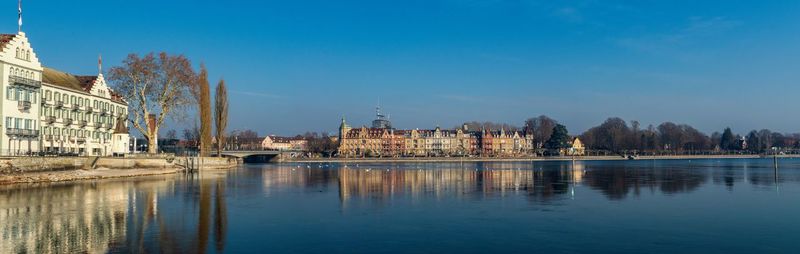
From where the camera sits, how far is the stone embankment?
5000cm

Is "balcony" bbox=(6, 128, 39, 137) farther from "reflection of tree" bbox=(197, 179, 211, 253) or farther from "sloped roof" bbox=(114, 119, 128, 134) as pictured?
"reflection of tree" bbox=(197, 179, 211, 253)

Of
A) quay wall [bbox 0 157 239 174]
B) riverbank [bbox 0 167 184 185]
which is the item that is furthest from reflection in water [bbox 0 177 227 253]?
quay wall [bbox 0 157 239 174]

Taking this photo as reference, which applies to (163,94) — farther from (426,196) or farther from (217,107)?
Result: (426,196)

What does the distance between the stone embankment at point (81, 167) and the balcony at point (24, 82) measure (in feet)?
25.9

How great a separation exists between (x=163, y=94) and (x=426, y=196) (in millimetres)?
47117

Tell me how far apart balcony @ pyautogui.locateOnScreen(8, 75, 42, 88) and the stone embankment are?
7.88m

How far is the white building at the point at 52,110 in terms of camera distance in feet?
184

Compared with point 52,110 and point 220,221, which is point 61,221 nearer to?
point 220,221

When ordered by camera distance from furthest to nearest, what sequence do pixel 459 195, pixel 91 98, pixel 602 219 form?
pixel 91 98 < pixel 459 195 < pixel 602 219

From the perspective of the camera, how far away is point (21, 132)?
188 feet

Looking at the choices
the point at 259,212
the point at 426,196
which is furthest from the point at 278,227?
the point at 426,196

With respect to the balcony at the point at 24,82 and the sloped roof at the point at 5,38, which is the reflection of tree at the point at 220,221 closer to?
the balcony at the point at 24,82

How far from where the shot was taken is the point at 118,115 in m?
82.1

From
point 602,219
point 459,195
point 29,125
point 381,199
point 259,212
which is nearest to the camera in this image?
point 602,219
